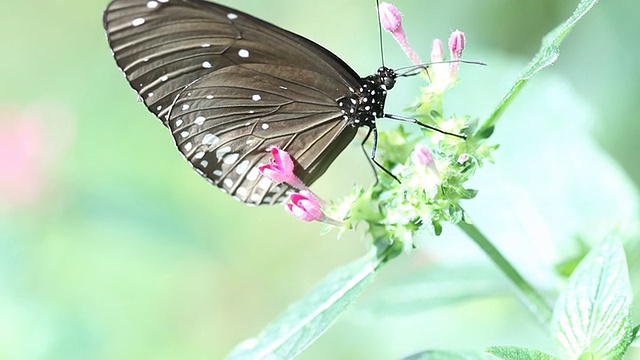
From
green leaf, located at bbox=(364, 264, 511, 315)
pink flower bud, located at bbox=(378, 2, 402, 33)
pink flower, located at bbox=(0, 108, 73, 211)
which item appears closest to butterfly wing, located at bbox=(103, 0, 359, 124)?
pink flower bud, located at bbox=(378, 2, 402, 33)

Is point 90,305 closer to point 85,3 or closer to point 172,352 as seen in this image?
point 172,352

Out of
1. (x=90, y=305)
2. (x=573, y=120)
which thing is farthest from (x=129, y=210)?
(x=573, y=120)

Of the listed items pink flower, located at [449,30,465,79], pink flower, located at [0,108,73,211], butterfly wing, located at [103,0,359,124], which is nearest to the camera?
pink flower, located at [449,30,465,79]

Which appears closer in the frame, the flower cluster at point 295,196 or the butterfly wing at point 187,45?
the flower cluster at point 295,196

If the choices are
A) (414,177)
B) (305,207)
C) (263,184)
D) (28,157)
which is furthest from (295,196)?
(28,157)

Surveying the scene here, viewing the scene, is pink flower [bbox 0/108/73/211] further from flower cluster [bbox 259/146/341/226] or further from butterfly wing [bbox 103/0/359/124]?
flower cluster [bbox 259/146/341/226]

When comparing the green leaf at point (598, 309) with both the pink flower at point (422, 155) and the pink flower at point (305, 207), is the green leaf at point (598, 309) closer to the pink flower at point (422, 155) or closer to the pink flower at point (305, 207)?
the pink flower at point (422, 155)

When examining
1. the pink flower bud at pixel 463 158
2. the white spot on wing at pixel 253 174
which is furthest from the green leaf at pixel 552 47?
the white spot on wing at pixel 253 174
